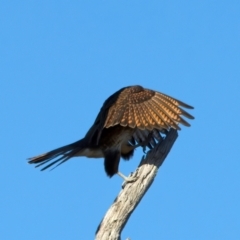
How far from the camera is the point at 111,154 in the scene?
9234mm

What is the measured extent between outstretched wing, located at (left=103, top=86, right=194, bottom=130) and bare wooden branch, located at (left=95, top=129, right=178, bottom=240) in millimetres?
382

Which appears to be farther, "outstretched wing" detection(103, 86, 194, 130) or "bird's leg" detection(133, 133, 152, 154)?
"bird's leg" detection(133, 133, 152, 154)

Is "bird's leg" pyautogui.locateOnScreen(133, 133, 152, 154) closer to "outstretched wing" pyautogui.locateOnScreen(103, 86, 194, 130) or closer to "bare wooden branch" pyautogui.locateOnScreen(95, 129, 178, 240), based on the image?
"outstretched wing" pyautogui.locateOnScreen(103, 86, 194, 130)

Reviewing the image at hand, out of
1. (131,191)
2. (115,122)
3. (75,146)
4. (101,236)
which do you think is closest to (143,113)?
(115,122)

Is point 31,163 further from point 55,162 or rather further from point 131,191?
point 131,191

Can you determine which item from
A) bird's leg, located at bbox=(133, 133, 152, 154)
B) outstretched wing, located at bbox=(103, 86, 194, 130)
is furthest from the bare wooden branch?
bird's leg, located at bbox=(133, 133, 152, 154)

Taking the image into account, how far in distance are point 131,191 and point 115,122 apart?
4.91 feet

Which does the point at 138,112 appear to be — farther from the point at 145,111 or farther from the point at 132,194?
the point at 132,194

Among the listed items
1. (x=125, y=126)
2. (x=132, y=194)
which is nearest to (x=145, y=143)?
(x=125, y=126)

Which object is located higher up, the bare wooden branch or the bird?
the bird

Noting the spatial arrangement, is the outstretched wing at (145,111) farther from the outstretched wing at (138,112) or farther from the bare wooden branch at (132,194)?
the bare wooden branch at (132,194)

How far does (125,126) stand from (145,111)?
0.32m

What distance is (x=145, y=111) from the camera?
9023 mm

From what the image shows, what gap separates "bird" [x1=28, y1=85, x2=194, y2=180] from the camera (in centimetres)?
882
